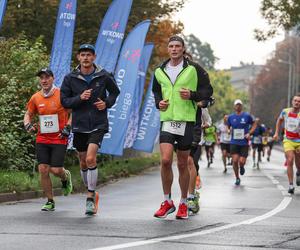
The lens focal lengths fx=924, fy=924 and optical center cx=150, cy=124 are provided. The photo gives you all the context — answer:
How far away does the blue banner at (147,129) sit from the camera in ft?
92.3

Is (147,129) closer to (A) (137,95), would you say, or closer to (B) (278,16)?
(A) (137,95)

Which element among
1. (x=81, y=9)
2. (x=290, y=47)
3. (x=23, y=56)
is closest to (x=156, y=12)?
(x=81, y=9)

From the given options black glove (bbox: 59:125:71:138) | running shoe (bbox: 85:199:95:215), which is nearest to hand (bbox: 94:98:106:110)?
black glove (bbox: 59:125:71:138)

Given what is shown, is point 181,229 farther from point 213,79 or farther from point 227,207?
point 213,79

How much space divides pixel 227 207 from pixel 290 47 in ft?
301

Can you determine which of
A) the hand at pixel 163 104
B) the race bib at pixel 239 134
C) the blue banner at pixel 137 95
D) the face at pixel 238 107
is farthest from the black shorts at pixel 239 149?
the hand at pixel 163 104

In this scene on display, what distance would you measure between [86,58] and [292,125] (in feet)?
22.2

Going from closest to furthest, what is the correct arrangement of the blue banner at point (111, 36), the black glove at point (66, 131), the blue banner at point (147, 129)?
the black glove at point (66, 131) < the blue banner at point (111, 36) < the blue banner at point (147, 129)

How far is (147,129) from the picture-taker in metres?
28.6

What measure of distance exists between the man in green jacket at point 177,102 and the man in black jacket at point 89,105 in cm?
78

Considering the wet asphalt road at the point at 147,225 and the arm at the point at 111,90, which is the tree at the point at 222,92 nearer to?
the wet asphalt road at the point at 147,225

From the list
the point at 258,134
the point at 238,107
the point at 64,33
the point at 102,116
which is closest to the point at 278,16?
the point at 258,134

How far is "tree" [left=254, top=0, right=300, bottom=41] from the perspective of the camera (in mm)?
37000

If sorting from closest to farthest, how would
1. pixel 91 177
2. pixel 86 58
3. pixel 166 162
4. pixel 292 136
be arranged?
pixel 166 162
pixel 86 58
pixel 91 177
pixel 292 136
